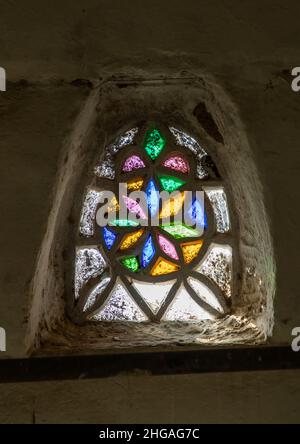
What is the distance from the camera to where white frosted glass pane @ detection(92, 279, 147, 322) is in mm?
2008

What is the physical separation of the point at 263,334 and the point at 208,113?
61cm

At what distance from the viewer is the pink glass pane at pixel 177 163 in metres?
2.04

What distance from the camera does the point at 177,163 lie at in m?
2.05

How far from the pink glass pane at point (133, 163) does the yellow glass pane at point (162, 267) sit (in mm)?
269

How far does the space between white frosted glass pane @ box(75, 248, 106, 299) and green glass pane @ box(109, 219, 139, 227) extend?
90 millimetres

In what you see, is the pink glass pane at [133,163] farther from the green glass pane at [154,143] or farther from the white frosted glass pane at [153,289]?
the white frosted glass pane at [153,289]

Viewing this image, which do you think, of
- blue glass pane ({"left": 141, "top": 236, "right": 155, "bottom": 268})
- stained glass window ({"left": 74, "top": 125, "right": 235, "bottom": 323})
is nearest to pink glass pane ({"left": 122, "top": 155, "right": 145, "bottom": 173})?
stained glass window ({"left": 74, "top": 125, "right": 235, "bottom": 323})

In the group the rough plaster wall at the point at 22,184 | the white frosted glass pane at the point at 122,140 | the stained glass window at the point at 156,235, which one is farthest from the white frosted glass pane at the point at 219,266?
the rough plaster wall at the point at 22,184

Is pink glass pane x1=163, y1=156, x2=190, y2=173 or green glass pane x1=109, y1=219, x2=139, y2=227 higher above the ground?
pink glass pane x1=163, y1=156, x2=190, y2=173

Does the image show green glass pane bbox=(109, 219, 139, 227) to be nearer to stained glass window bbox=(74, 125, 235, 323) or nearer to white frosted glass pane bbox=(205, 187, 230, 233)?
stained glass window bbox=(74, 125, 235, 323)

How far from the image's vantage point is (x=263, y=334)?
1.84 m

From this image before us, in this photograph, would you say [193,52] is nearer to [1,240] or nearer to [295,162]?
[295,162]

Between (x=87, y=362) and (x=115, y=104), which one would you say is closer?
(x=87, y=362)

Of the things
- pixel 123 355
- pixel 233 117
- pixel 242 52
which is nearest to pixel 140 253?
pixel 123 355
